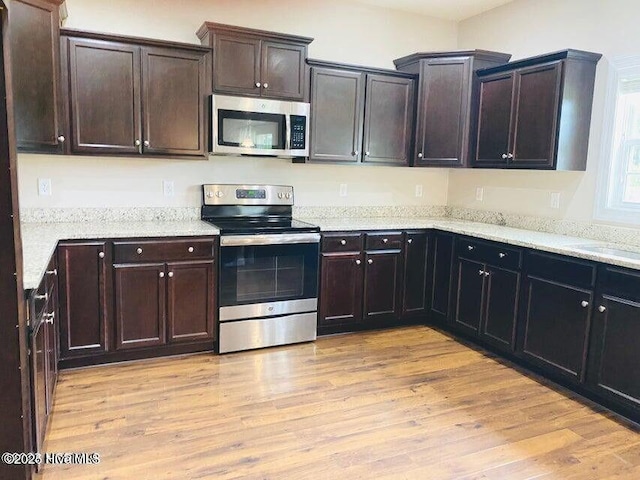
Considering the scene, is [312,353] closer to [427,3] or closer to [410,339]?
[410,339]

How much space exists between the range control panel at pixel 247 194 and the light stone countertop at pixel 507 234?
31 cm

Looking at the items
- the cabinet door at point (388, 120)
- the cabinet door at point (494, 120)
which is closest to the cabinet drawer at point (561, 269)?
the cabinet door at point (494, 120)

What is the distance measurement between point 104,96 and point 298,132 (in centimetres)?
138

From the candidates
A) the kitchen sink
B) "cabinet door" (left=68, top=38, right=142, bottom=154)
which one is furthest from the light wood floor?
"cabinet door" (left=68, top=38, right=142, bottom=154)

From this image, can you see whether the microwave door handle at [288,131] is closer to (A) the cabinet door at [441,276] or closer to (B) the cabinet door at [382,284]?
(B) the cabinet door at [382,284]

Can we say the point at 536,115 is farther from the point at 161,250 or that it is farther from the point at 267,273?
the point at 161,250

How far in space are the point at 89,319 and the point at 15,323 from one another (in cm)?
149

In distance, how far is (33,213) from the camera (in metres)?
3.44

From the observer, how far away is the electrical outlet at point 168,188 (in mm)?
3799

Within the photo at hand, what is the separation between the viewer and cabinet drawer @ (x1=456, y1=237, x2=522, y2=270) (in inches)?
134

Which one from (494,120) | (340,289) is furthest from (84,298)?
(494,120)

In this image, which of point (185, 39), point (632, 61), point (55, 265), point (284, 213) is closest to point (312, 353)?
point (284, 213)

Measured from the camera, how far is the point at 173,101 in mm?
3453

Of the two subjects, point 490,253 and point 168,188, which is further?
point 168,188
